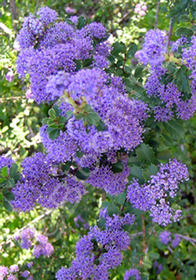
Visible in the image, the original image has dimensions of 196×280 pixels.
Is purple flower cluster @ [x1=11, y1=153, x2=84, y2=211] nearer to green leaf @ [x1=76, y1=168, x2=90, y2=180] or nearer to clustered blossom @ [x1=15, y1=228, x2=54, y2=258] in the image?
green leaf @ [x1=76, y1=168, x2=90, y2=180]

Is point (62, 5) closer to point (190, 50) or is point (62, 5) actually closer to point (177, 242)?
point (190, 50)

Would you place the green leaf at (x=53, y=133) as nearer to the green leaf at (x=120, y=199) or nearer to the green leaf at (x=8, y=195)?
the green leaf at (x=8, y=195)

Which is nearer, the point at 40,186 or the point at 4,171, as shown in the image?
the point at 4,171

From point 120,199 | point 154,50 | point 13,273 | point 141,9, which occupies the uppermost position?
point 141,9

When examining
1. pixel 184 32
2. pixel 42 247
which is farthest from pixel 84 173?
pixel 42 247

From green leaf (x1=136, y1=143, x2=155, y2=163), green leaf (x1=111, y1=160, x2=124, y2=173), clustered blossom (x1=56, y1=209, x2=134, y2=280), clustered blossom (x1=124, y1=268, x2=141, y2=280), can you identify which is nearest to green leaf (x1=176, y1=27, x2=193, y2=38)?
green leaf (x1=136, y1=143, x2=155, y2=163)

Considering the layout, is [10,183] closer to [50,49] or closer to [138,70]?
[50,49]
